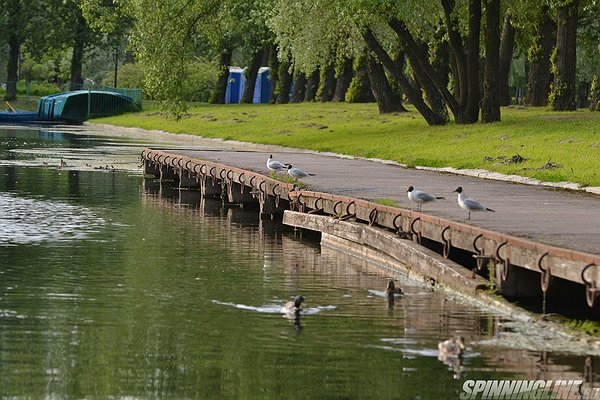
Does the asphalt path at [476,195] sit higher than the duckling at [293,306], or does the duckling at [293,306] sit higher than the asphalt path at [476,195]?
the asphalt path at [476,195]

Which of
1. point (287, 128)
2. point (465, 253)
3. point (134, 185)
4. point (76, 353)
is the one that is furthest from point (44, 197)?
point (287, 128)

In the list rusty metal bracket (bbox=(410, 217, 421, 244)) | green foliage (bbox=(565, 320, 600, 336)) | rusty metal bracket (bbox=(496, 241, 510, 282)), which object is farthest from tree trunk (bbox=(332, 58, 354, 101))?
green foliage (bbox=(565, 320, 600, 336))

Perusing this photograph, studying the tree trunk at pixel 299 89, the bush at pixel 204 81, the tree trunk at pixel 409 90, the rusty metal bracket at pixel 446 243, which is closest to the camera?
the rusty metal bracket at pixel 446 243

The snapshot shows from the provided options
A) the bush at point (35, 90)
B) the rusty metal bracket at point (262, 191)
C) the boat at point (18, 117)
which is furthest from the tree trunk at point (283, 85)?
the rusty metal bracket at point (262, 191)

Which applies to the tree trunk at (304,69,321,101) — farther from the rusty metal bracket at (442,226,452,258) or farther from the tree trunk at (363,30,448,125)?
the rusty metal bracket at (442,226,452,258)

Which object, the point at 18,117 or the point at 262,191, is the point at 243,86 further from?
the point at 262,191

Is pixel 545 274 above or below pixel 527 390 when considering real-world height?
above

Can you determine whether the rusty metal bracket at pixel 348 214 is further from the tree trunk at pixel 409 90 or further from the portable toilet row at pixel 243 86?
the portable toilet row at pixel 243 86

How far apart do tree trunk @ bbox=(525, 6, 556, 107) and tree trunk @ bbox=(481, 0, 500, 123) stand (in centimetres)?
1445

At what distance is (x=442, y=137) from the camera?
47.0m

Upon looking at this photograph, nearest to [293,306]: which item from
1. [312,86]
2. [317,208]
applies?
[317,208]

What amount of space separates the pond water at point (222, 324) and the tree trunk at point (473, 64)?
68.3ft

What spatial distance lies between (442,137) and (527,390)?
107 feet

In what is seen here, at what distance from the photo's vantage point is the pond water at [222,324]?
14.9m
